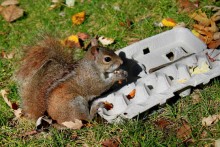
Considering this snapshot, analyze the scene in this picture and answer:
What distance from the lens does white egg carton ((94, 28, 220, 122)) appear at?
292cm

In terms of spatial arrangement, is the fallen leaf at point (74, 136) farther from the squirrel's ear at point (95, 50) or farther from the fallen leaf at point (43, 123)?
the squirrel's ear at point (95, 50)

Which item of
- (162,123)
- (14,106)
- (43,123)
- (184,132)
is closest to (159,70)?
(162,123)

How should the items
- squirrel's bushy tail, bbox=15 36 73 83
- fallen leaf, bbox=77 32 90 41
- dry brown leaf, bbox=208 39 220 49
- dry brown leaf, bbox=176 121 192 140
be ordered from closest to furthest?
dry brown leaf, bbox=176 121 192 140, squirrel's bushy tail, bbox=15 36 73 83, dry brown leaf, bbox=208 39 220 49, fallen leaf, bbox=77 32 90 41

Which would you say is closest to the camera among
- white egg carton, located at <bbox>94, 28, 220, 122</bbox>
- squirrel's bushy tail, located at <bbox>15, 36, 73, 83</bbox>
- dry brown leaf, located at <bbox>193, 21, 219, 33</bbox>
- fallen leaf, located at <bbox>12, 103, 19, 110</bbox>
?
white egg carton, located at <bbox>94, 28, 220, 122</bbox>

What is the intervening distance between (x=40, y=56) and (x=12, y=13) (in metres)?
1.31

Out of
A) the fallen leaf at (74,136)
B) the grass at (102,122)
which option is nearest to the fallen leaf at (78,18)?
the grass at (102,122)

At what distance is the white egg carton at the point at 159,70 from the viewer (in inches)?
115

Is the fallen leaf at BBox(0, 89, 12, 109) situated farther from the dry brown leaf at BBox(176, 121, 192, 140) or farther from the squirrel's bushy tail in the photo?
the dry brown leaf at BBox(176, 121, 192, 140)

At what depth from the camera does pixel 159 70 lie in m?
3.18

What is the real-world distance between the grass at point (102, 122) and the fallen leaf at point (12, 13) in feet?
0.14

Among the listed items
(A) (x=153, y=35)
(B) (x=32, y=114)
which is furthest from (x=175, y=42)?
(B) (x=32, y=114)

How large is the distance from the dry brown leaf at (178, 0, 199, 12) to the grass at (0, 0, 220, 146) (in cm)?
5

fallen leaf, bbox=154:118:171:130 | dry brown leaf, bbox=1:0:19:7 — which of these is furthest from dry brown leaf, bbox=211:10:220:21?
dry brown leaf, bbox=1:0:19:7

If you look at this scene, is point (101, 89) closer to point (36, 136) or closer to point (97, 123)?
point (97, 123)
